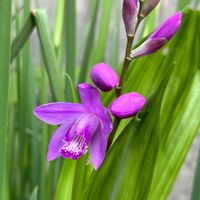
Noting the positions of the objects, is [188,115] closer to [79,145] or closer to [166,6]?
[79,145]

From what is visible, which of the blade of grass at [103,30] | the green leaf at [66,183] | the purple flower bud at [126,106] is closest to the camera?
the purple flower bud at [126,106]

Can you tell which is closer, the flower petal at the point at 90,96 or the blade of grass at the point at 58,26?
the flower petal at the point at 90,96

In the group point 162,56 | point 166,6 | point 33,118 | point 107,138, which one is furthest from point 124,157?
point 166,6

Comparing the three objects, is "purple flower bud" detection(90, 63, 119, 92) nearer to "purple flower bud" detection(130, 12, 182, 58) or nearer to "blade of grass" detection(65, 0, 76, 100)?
"purple flower bud" detection(130, 12, 182, 58)

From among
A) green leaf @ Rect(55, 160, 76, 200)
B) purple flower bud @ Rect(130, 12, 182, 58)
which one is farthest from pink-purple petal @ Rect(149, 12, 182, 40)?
green leaf @ Rect(55, 160, 76, 200)

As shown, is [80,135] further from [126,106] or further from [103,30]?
[103,30]

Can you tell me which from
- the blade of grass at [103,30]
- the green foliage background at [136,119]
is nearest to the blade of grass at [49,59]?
the green foliage background at [136,119]

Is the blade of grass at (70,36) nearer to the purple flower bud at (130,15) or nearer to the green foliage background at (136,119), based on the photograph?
the green foliage background at (136,119)

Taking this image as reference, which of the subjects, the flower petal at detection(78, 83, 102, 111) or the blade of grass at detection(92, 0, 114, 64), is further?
the blade of grass at detection(92, 0, 114, 64)
